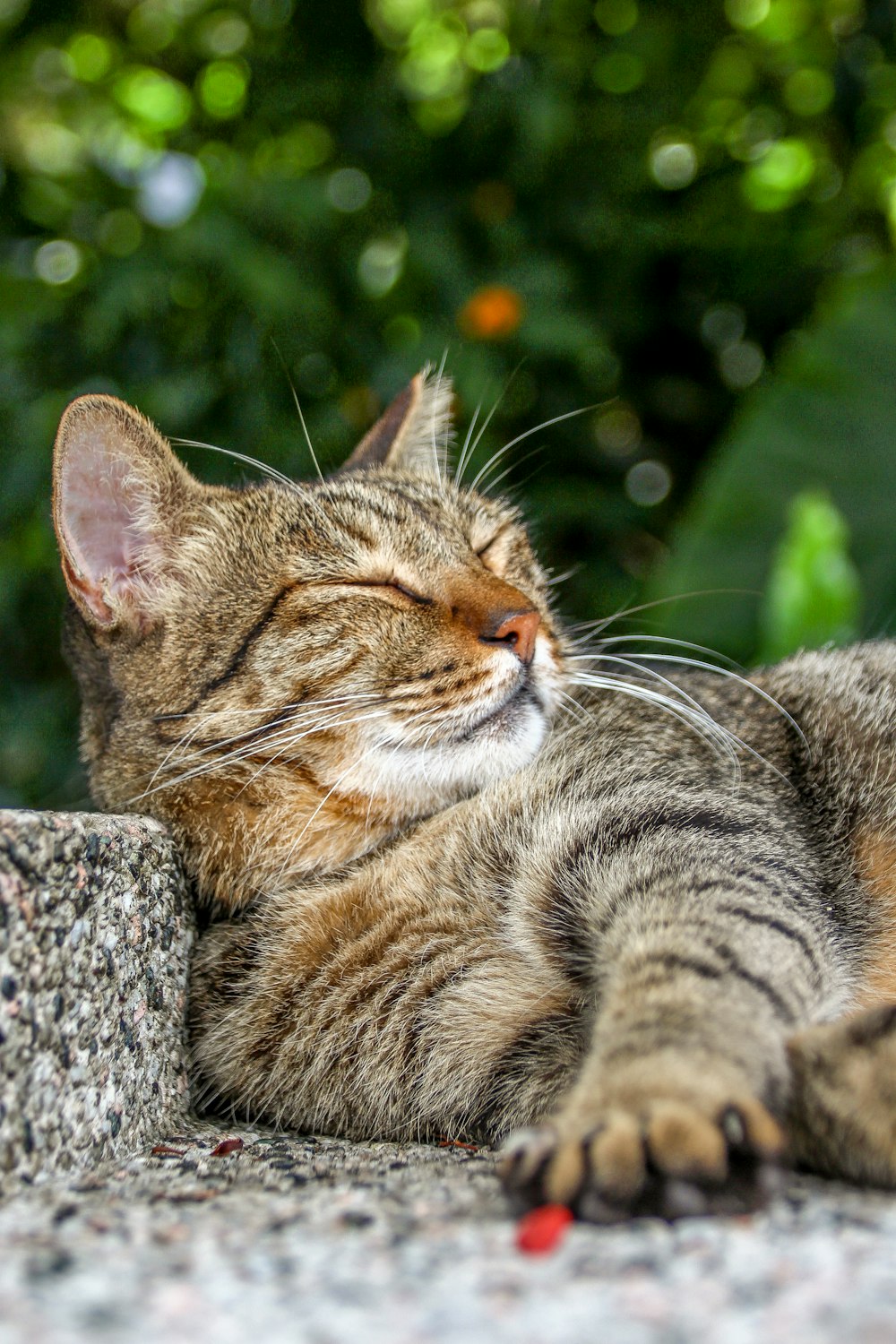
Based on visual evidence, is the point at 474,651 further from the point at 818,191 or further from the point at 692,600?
the point at 818,191

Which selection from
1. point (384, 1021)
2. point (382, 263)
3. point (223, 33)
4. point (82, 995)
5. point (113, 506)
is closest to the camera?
point (82, 995)

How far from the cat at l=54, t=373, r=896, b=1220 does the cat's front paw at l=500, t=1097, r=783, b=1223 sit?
167 millimetres

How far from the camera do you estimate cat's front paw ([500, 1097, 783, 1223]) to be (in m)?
1.00

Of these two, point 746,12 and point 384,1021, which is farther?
point 746,12

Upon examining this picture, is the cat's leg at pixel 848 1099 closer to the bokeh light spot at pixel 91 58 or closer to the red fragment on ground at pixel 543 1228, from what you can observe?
the red fragment on ground at pixel 543 1228

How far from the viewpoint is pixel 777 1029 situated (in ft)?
4.16

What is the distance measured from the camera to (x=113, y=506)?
2.02 meters

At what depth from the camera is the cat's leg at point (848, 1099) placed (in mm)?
1141

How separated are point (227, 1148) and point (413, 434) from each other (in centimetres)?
179

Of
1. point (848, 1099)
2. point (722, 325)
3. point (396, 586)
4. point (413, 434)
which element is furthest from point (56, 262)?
point (848, 1099)

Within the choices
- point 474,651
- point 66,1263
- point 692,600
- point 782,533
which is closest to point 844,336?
point 782,533

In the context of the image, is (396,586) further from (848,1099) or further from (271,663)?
(848,1099)

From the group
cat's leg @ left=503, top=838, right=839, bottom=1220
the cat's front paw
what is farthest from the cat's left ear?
the cat's front paw

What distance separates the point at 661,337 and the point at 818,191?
80 cm
